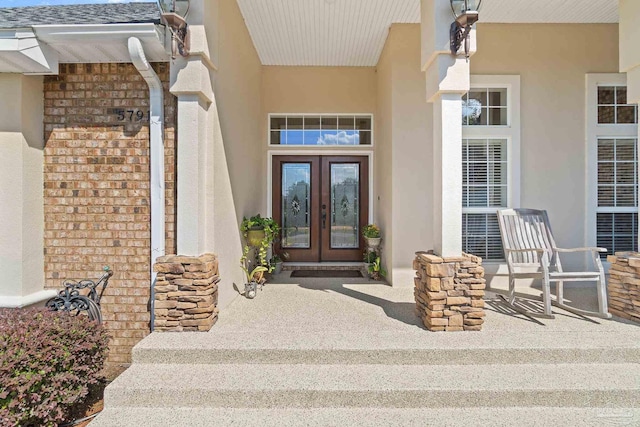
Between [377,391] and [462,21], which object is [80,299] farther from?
[462,21]

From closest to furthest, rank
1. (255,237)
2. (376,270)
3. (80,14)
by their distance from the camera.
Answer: (80,14), (255,237), (376,270)

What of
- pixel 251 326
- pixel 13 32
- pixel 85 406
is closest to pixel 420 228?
pixel 251 326

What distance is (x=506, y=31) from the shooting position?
4.59 metres

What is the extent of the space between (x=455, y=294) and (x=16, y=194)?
14.2 ft

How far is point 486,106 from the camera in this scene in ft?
15.3

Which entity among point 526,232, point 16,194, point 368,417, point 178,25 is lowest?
point 368,417

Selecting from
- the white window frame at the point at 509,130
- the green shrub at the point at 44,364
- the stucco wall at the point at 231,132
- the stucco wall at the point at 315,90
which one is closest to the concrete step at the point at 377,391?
the green shrub at the point at 44,364

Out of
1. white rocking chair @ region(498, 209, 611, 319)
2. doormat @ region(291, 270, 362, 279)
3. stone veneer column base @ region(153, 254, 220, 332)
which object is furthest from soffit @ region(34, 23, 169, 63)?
white rocking chair @ region(498, 209, 611, 319)

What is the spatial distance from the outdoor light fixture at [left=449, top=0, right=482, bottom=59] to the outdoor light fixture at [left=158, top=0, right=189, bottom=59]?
7.80 feet

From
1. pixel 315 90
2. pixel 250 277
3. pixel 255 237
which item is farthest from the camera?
pixel 315 90

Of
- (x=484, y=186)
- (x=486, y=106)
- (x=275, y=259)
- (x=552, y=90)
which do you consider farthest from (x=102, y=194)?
(x=552, y=90)

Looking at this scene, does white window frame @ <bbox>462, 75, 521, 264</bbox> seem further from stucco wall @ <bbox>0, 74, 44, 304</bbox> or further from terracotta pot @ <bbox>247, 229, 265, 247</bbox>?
stucco wall @ <bbox>0, 74, 44, 304</bbox>

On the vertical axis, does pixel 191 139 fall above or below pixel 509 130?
below

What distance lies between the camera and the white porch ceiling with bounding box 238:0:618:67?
412 centimetres
